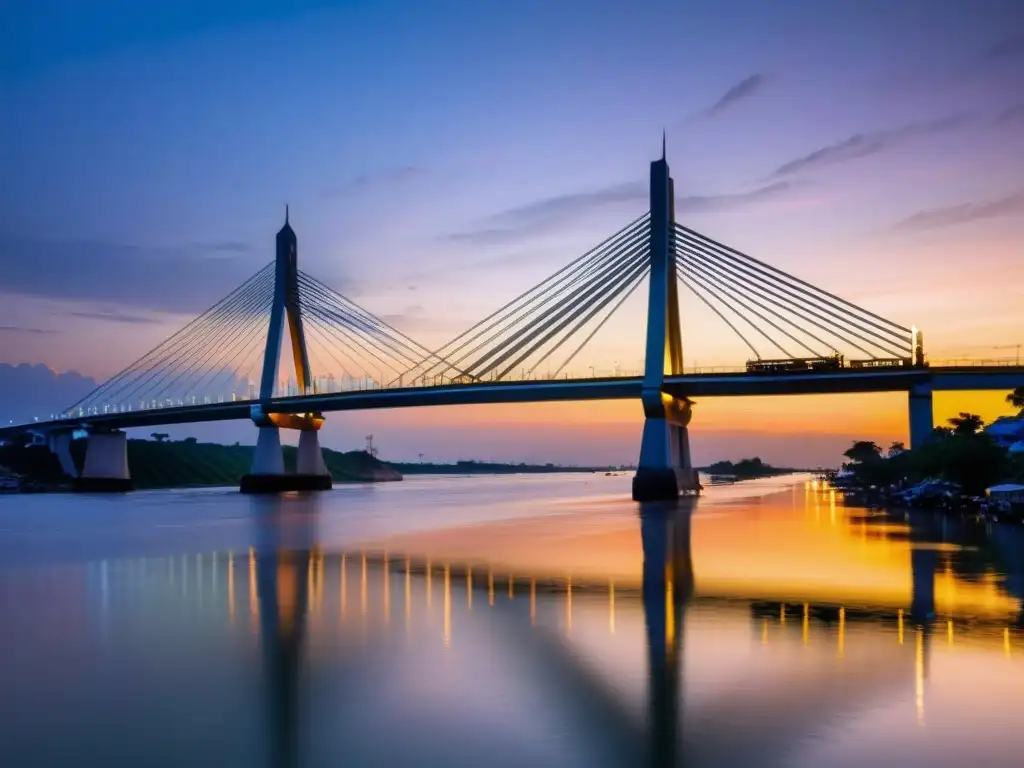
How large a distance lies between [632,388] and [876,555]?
34.3 m

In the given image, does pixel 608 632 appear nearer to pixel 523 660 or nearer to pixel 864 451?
pixel 523 660

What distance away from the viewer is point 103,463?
336 ft

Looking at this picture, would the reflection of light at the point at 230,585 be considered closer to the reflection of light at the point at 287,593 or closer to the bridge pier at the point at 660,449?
the reflection of light at the point at 287,593

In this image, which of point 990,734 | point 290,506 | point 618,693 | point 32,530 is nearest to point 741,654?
point 618,693

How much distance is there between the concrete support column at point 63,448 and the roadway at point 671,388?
3049 cm

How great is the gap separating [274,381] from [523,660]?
227ft

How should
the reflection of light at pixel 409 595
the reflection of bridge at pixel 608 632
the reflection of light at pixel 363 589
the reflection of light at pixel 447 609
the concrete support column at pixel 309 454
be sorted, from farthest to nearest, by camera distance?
the concrete support column at pixel 309 454 < the reflection of light at pixel 363 589 < the reflection of light at pixel 409 595 < the reflection of light at pixel 447 609 < the reflection of bridge at pixel 608 632

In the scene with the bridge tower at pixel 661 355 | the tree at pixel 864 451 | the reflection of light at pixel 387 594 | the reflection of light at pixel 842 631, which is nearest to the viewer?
the reflection of light at pixel 842 631

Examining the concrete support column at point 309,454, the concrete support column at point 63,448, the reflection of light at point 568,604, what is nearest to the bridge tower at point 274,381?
the concrete support column at point 309,454

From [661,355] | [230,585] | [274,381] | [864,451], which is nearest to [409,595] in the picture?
[230,585]

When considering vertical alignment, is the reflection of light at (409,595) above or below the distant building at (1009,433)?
below

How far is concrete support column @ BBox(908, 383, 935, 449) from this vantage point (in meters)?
57.0

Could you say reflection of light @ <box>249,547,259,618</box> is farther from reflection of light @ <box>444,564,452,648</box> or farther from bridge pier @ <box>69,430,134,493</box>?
bridge pier @ <box>69,430,134,493</box>

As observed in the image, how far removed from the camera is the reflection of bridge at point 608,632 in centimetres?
1034
